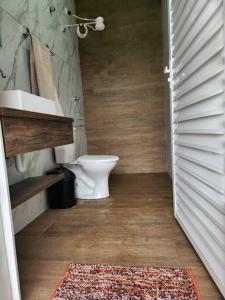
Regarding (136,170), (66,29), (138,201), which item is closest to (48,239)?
(138,201)

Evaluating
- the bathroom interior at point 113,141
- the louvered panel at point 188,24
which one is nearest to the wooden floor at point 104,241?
the bathroom interior at point 113,141

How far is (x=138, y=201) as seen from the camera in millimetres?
2240

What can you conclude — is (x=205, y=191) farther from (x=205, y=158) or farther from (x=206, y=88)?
(x=206, y=88)

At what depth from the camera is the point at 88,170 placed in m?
2.26

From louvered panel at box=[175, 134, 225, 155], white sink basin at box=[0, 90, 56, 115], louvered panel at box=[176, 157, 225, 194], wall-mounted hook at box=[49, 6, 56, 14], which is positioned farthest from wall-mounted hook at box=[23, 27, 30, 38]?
louvered panel at box=[176, 157, 225, 194]

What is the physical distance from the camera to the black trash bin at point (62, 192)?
2.12 metres

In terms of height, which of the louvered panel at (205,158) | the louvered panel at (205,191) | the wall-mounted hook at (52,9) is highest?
the wall-mounted hook at (52,9)

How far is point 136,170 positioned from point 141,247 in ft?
7.09

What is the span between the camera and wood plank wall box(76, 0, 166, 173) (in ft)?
10.9

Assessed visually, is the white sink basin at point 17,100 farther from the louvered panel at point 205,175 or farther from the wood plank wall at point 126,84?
the wood plank wall at point 126,84

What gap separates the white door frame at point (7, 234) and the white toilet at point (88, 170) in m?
1.32

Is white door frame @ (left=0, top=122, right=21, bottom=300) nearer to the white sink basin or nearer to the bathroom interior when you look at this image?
the bathroom interior

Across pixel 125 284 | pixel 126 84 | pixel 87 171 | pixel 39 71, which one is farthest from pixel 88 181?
pixel 126 84

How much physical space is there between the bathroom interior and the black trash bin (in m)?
0.01
